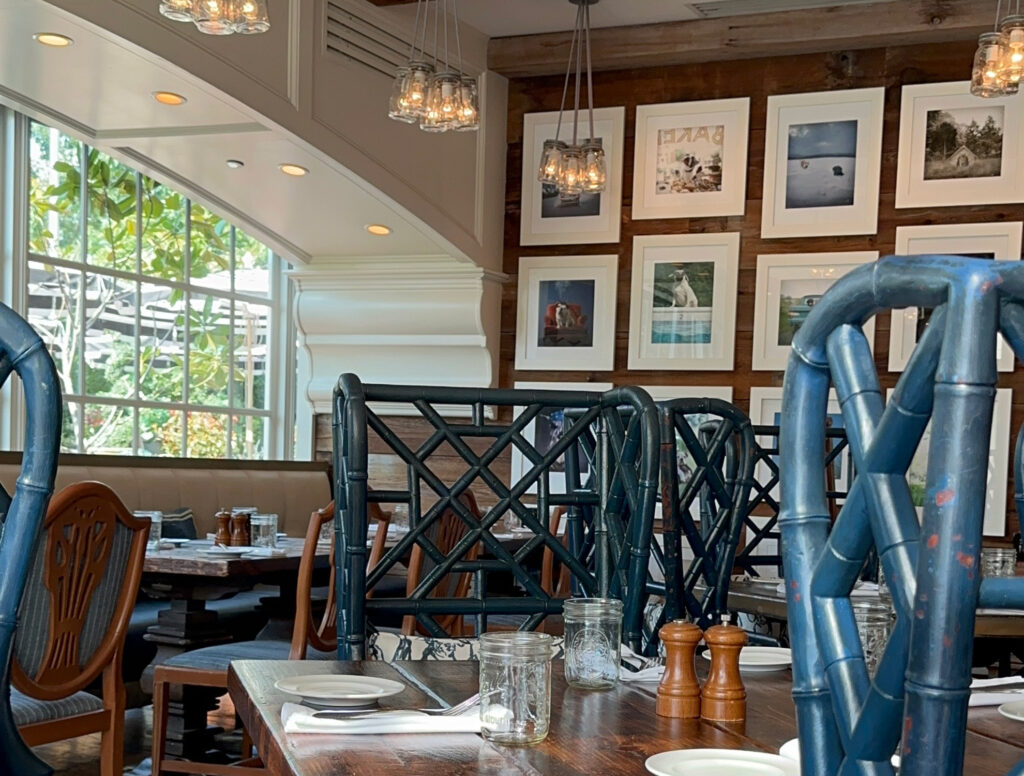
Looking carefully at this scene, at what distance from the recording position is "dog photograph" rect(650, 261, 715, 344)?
21.6 feet

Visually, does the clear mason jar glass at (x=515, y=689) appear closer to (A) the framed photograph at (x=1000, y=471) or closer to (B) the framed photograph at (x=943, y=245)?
(A) the framed photograph at (x=1000, y=471)

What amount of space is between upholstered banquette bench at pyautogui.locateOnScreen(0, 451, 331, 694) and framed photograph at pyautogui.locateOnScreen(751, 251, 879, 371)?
96.6 inches

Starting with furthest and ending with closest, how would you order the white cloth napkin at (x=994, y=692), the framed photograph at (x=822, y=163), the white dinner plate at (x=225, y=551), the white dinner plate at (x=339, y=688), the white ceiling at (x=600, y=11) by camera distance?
1. the framed photograph at (x=822, y=163)
2. the white ceiling at (x=600, y=11)
3. the white dinner plate at (x=225, y=551)
4. the white cloth napkin at (x=994, y=692)
5. the white dinner plate at (x=339, y=688)

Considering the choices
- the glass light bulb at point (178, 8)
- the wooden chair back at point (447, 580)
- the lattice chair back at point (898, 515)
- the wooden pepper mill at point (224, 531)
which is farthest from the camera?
the wooden pepper mill at point (224, 531)

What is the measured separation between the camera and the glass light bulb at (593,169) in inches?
227

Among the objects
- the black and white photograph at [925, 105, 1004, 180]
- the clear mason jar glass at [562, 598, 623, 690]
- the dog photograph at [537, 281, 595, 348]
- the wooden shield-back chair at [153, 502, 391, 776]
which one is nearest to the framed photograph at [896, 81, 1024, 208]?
the black and white photograph at [925, 105, 1004, 180]

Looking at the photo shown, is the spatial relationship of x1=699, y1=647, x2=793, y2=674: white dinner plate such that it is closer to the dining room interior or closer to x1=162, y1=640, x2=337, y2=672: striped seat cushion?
the dining room interior

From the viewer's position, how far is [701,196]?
661cm

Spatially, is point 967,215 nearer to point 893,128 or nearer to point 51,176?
point 893,128

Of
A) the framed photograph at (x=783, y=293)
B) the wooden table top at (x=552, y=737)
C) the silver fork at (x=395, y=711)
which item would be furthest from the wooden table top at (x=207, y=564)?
the framed photograph at (x=783, y=293)

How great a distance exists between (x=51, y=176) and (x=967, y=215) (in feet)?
14.5

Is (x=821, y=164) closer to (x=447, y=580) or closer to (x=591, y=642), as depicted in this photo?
(x=447, y=580)

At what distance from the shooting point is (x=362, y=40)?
5.80 meters

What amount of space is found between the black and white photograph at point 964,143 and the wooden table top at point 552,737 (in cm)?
503
